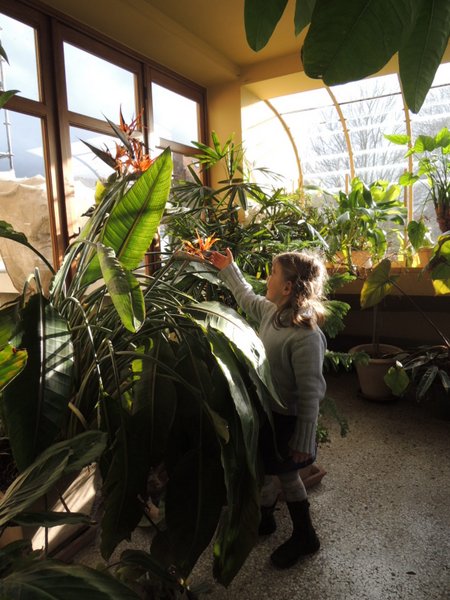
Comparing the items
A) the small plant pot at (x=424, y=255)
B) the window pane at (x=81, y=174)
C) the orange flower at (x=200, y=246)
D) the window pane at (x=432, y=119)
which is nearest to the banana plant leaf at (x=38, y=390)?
the orange flower at (x=200, y=246)

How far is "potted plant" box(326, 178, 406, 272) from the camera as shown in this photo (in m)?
3.65

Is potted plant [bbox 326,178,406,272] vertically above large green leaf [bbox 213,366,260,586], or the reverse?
potted plant [bbox 326,178,406,272]

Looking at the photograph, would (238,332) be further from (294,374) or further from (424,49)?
(424,49)

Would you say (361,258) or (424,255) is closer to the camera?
(424,255)

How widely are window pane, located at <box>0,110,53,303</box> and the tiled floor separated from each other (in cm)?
208

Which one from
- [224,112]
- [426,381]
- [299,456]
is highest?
[224,112]

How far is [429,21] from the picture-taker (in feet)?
1.24

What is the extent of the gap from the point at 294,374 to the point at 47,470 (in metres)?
1.14

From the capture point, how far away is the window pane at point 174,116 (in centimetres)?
406

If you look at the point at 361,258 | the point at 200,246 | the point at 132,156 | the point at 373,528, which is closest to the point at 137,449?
→ the point at 200,246

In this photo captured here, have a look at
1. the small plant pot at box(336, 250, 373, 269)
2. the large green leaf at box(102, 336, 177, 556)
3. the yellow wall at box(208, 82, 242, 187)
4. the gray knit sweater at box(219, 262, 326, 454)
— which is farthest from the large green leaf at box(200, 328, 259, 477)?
the yellow wall at box(208, 82, 242, 187)

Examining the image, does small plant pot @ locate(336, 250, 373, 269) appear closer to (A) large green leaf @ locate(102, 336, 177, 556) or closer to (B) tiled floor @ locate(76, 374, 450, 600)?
(B) tiled floor @ locate(76, 374, 450, 600)

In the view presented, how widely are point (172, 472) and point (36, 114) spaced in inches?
106

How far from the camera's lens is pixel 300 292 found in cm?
176
